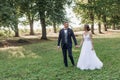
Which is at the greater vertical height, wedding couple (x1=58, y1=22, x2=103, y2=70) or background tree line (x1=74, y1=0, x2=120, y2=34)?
background tree line (x1=74, y1=0, x2=120, y2=34)

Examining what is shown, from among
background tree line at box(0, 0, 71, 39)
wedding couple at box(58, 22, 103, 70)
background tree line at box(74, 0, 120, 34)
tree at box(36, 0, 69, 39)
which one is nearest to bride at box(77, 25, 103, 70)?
wedding couple at box(58, 22, 103, 70)

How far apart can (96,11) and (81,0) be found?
177 inches

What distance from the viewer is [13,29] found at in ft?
80.3

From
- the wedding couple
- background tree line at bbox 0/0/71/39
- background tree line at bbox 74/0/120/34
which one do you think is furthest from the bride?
background tree line at bbox 74/0/120/34

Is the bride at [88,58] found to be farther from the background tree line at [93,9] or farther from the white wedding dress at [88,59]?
the background tree line at [93,9]

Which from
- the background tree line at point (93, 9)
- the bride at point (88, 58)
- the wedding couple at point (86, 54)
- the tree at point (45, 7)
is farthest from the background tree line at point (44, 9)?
the bride at point (88, 58)

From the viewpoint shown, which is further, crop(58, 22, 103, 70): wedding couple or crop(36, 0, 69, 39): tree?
crop(36, 0, 69, 39): tree

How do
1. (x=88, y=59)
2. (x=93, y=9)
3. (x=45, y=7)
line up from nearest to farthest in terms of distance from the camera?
(x=88, y=59) → (x=45, y=7) → (x=93, y=9)

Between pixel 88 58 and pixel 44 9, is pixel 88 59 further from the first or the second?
pixel 44 9

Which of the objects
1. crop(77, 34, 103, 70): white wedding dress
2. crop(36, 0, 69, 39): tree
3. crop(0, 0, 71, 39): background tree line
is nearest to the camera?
crop(77, 34, 103, 70): white wedding dress

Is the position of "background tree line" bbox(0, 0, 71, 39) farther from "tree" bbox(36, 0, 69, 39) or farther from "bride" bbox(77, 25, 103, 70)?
"bride" bbox(77, 25, 103, 70)

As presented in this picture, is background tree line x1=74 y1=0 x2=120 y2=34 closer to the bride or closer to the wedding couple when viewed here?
the wedding couple

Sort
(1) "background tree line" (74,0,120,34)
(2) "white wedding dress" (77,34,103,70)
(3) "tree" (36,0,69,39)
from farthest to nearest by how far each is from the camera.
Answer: (1) "background tree line" (74,0,120,34)
(3) "tree" (36,0,69,39)
(2) "white wedding dress" (77,34,103,70)

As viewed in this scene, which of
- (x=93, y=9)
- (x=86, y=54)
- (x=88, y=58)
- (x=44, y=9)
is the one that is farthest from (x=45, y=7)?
(x=88, y=58)
